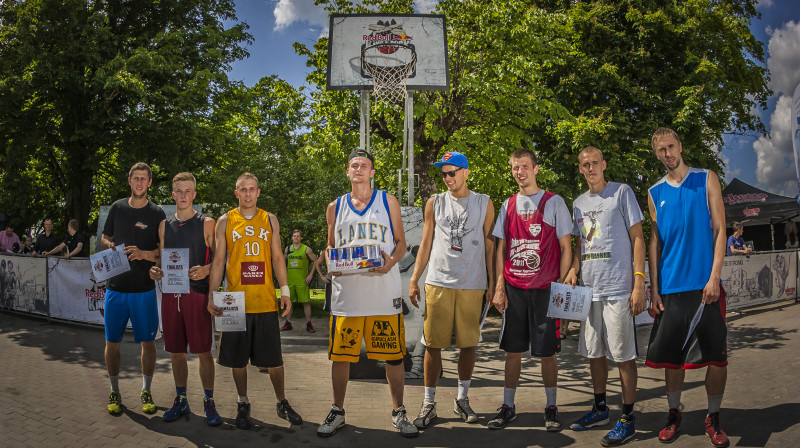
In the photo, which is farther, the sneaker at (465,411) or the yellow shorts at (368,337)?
the sneaker at (465,411)

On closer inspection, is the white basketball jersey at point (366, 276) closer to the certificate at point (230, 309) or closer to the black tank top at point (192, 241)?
the certificate at point (230, 309)

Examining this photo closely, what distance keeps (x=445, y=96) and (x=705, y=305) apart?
31.9ft

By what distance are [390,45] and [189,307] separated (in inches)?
225

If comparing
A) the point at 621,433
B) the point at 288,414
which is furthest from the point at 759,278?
the point at 288,414

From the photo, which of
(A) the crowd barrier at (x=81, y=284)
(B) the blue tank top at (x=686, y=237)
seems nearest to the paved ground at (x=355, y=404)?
(B) the blue tank top at (x=686, y=237)

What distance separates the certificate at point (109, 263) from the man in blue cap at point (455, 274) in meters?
2.64

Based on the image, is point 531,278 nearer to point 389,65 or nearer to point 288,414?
point 288,414

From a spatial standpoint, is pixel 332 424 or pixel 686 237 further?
pixel 332 424

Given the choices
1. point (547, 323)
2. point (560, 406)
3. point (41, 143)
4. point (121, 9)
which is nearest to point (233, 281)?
point (547, 323)

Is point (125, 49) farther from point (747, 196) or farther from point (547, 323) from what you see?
point (747, 196)

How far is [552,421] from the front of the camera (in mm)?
4242

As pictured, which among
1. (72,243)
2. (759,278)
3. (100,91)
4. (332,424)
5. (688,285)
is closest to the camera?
(688,285)

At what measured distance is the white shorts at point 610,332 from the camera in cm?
401

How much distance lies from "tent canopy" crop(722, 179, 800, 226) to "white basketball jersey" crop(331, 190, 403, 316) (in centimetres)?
1723
